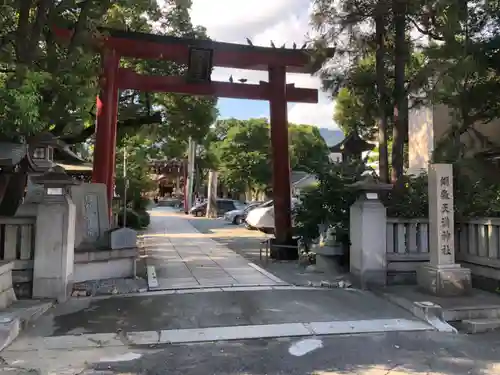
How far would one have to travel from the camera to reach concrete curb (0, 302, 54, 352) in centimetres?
512

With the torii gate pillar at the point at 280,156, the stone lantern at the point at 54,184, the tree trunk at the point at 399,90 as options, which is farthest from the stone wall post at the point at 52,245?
the tree trunk at the point at 399,90

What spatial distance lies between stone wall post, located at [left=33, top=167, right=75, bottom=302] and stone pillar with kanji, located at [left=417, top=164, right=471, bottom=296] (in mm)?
5747

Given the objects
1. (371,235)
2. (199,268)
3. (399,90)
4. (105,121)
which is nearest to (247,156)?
(105,121)

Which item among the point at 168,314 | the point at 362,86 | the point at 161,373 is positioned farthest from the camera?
the point at 362,86

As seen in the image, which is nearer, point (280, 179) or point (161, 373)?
point (161, 373)

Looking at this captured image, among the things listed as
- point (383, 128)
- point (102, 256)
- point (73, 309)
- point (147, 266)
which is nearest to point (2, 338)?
point (73, 309)

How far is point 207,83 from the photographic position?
1241cm

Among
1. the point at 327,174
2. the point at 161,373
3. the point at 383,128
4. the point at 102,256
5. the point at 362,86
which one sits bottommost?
the point at 161,373

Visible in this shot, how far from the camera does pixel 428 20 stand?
30.4 ft

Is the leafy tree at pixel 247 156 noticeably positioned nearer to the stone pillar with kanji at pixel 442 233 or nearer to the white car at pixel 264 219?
the white car at pixel 264 219

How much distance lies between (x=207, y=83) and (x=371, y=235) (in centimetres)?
653

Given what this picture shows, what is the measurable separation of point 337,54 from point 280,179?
11.3 feet

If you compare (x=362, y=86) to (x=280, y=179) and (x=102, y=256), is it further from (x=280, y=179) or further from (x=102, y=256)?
(x=102, y=256)

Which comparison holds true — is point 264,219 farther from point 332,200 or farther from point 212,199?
point 212,199
